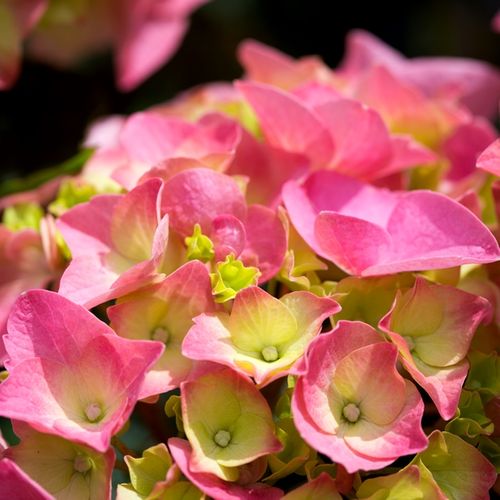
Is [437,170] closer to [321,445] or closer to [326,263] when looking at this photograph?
[326,263]

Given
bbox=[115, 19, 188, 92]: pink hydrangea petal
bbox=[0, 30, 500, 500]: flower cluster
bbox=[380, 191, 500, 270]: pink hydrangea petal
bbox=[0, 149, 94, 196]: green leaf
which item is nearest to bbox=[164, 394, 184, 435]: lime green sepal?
bbox=[0, 30, 500, 500]: flower cluster

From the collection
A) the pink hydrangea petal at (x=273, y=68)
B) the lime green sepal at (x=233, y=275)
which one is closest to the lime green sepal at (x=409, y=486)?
the lime green sepal at (x=233, y=275)

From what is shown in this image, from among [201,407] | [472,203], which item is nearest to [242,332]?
[201,407]

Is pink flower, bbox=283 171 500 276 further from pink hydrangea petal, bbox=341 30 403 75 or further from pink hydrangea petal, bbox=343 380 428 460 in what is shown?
pink hydrangea petal, bbox=341 30 403 75

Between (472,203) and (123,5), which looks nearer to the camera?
(472,203)

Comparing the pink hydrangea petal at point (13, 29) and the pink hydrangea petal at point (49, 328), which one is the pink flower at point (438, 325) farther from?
the pink hydrangea petal at point (13, 29)

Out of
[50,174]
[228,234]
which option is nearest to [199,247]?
[228,234]
